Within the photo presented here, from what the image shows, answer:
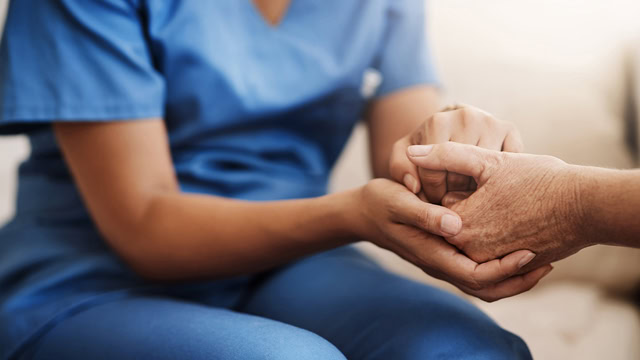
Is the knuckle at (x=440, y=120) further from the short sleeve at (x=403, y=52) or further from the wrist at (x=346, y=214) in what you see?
the short sleeve at (x=403, y=52)

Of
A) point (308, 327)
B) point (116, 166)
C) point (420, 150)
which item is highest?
point (420, 150)

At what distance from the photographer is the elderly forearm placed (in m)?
0.44

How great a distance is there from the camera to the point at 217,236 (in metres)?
0.64

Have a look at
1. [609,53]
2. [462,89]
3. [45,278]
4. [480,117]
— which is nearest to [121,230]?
[45,278]

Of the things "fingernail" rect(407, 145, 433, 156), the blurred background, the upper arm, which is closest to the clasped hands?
"fingernail" rect(407, 145, 433, 156)

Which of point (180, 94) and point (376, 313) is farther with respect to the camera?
point (180, 94)

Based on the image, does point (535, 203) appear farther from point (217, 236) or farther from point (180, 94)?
point (180, 94)

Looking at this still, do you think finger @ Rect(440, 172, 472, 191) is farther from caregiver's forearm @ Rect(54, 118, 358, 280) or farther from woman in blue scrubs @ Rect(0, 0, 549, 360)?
caregiver's forearm @ Rect(54, 118, 358, 280)

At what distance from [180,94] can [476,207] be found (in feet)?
1.25

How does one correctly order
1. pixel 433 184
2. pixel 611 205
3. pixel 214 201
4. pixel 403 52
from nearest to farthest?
pixel 611 205 < pixel 433 184 < pixel 214 201 < pixel 403 52

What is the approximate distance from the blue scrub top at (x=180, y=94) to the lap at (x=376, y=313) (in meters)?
0.13

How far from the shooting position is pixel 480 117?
560 mm

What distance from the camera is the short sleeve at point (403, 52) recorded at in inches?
34.8

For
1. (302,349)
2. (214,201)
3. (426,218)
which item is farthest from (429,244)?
(214,201)
